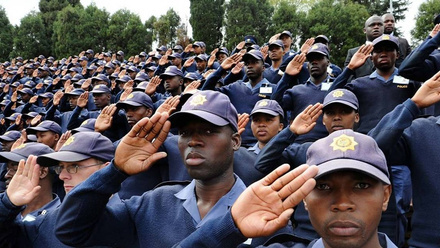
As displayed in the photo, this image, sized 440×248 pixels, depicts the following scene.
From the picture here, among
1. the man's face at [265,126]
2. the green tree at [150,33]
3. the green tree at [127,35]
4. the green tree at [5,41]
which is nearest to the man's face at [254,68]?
the man's face at [265,126]

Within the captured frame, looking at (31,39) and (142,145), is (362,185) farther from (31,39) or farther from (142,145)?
(31,39)

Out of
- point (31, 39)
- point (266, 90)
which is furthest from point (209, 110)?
point (31, 39)

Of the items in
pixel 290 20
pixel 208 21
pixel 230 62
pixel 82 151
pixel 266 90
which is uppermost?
pixel 208 21

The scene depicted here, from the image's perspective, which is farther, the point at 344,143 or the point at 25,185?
the point at 25,185

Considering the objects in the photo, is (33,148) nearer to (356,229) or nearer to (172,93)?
(356,229)

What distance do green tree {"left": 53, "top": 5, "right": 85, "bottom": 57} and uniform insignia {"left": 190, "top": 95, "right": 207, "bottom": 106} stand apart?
29.4 metres

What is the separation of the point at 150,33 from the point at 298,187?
2956 centimetres

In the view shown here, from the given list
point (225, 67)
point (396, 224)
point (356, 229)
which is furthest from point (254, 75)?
point (356, 229)

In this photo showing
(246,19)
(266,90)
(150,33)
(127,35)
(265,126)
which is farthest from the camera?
(150,33)

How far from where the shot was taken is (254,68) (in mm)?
6770

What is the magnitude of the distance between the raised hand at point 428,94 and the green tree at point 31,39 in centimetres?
3395

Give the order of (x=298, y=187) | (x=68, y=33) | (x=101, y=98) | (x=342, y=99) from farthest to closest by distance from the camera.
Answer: (x=68, y=33) → (x=101, y=98) → (x=342, y=99) → (x=298, y=187)

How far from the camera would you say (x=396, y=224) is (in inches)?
149

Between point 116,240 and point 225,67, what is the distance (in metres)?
5.27
